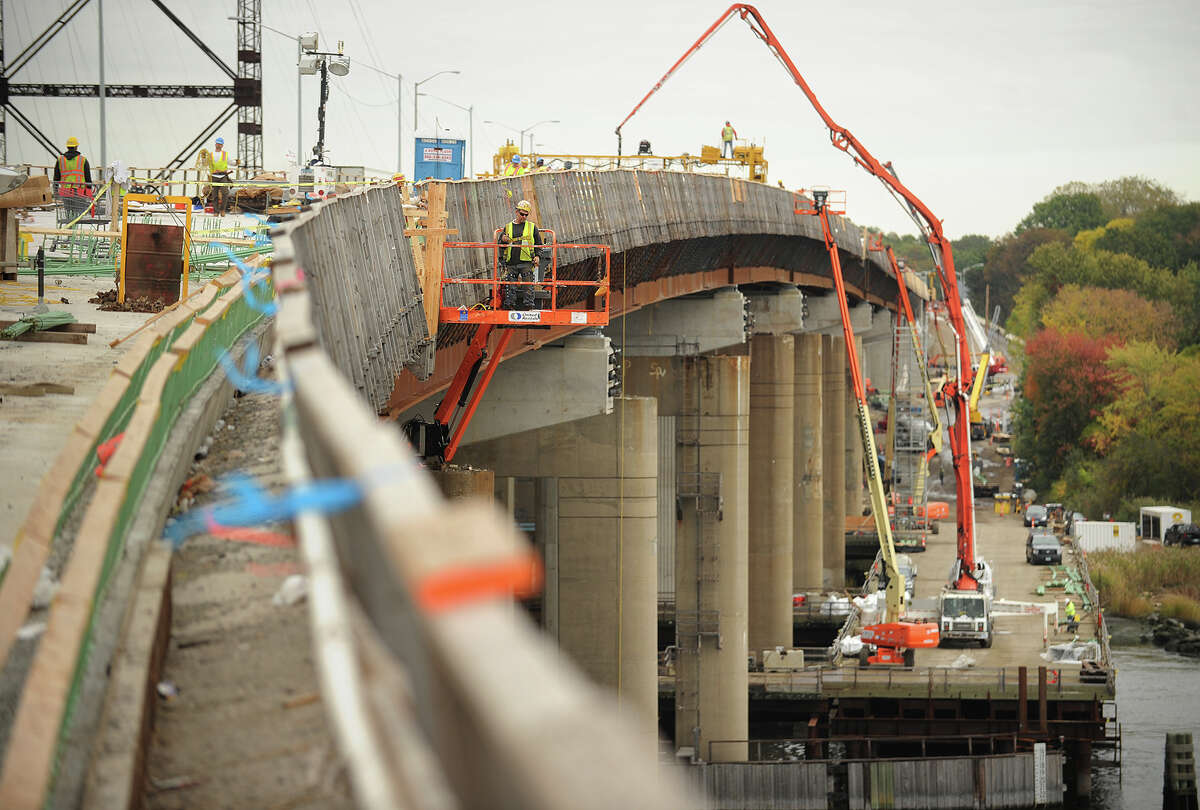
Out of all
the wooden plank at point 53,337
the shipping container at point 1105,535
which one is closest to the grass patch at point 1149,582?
the shipping container at point 1105,535

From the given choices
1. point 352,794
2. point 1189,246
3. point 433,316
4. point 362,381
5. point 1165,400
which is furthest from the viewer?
point 1189,246

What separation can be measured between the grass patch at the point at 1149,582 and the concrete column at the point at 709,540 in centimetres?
3221

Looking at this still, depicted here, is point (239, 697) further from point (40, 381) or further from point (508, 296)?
point (508, 296)

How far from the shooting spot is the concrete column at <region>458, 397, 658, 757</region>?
37438mm

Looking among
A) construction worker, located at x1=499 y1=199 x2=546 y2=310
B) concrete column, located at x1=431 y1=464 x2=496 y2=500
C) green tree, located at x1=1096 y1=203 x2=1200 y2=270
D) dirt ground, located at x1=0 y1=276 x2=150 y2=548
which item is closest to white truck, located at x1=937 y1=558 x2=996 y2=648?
concrete column, located at x1=431 y1=464 x2=496 y2=500

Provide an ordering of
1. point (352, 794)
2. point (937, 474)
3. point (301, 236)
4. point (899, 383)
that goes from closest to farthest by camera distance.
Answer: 1. point (352, 794)
2. point (301, 236)
3. point (899, 383)
4. point (937, 474)

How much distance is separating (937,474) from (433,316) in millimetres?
108612

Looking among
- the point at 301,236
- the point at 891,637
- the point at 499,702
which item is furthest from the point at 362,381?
the point at 891,637

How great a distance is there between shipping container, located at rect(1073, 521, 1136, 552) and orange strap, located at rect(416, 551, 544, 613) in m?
87.9

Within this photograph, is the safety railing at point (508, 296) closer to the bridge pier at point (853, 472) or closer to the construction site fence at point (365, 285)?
the construction site fence at point (365, 285)

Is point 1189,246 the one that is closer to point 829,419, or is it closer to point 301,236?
point 829,419

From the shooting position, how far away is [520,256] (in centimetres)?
2530

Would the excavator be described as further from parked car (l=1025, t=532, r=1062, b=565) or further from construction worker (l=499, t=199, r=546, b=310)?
construction worker (l=499, t=199, r=546, b=310)

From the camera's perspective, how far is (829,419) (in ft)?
281
